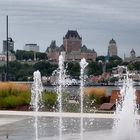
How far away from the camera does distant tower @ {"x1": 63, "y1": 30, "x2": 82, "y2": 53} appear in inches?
2456

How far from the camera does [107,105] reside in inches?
845

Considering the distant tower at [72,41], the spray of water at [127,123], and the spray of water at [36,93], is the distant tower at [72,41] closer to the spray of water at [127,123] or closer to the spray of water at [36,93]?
the spray of water at [36,93]

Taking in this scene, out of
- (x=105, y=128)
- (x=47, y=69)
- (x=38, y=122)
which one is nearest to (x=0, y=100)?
(x=38, y=122)

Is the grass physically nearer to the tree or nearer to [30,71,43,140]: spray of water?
[30,71,43,140]: spray of water

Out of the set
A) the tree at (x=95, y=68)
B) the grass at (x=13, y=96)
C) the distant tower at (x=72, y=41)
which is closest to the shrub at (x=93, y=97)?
the grass at (x=13, y=96)

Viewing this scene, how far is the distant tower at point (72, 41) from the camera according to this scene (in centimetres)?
6239

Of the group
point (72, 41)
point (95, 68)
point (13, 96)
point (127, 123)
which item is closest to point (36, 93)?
point (13, 96)

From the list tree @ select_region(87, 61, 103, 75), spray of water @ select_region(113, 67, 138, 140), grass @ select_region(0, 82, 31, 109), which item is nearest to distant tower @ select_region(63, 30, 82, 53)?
tree @ select_region(87, 61, 103, 75)

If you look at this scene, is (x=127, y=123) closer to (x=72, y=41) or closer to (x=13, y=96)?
(x=13, y=96)

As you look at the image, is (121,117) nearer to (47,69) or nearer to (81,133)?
(81,133)

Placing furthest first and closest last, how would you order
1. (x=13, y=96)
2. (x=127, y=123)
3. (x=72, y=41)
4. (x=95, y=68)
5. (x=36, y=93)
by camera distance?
(x=72, y=41) < (x=95, y=68) < (x=13, y=96) < (x=36, y=93) < (x=127, y=123)

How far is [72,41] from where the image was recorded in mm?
64250

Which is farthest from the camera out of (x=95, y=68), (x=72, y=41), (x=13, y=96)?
(x=72, y=41)

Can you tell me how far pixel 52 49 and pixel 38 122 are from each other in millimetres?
57084
